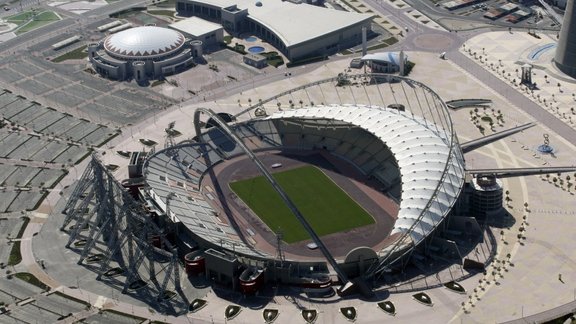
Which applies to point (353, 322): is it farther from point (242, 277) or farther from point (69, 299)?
point (69, 299)

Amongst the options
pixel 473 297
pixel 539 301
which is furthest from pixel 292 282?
pixel 539 301

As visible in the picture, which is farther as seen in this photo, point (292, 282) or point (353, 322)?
point (292, 282)

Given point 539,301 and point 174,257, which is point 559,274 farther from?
point 174,257

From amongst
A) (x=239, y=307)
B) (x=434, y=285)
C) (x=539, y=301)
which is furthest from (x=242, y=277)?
(x=539, y=301)

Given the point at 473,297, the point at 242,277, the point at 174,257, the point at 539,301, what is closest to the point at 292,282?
the point at 242,277

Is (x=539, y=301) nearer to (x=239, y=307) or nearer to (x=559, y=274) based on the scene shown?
(x=559, y=274)

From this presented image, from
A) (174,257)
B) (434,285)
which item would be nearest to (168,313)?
(174,257)
